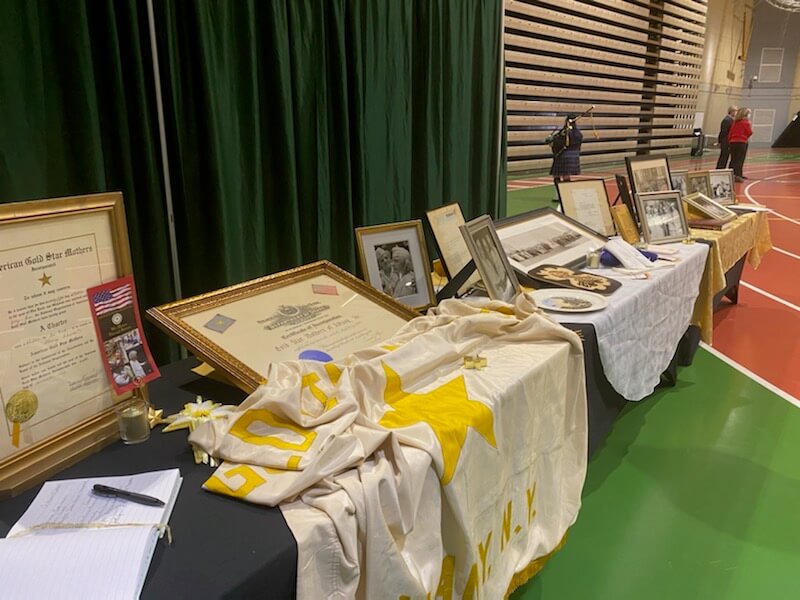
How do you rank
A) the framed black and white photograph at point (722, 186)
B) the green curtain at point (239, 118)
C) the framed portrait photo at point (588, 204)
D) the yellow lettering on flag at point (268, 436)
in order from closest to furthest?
the yellow lettering on flag at point (268, 436) → the green curtain at point (239, 118) → the framed portrait photo at point (588, 204) → the framed black and white photograph at point (722, 186)

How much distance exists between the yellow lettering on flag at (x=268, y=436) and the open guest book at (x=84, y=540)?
12cm

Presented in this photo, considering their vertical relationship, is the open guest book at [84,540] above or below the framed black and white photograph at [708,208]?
below

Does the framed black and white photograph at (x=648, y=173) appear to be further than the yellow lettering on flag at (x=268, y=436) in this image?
Yes

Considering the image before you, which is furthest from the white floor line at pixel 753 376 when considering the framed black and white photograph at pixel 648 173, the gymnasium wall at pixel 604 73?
the gymnasium wall at pixel 604 73

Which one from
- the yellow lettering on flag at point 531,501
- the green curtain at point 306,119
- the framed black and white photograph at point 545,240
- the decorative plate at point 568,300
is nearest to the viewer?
the yellow lettering on flag at point 531,501

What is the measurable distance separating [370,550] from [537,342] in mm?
749

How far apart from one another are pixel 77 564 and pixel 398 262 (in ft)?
3.78

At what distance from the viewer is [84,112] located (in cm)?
156

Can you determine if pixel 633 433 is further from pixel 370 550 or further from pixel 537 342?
pixel 370 550

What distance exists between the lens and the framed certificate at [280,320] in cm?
110

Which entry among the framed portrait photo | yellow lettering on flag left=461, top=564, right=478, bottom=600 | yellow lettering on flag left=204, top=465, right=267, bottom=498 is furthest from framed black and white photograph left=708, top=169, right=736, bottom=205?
yellow lettering on flag left=204, top=465, right=267, bottom=498

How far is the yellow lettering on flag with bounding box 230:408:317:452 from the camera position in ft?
2.97

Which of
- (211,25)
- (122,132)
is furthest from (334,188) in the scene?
(122,132)

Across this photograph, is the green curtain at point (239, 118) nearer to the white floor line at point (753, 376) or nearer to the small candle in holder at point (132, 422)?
the small candle in holder at point (132, 422)
